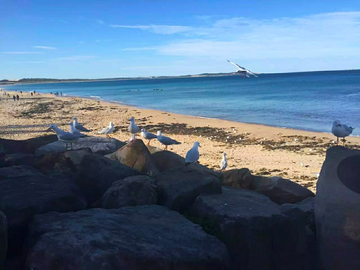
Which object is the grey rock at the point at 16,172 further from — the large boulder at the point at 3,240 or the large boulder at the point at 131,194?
the large boulder at the point at 3,240

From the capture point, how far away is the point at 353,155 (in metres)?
5.39

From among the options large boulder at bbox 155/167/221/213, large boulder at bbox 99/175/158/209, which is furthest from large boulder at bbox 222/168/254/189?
large boulder at bbox 99/175/158/209

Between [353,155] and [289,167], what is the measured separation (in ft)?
28.3

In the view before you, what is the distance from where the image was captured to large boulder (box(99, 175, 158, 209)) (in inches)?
215

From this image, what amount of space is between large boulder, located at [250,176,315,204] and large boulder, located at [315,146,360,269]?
55.1 inches

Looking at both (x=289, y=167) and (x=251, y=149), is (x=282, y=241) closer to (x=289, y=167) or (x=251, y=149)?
(x=289, y=167)

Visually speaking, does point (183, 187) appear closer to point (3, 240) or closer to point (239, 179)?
point (239, 179)

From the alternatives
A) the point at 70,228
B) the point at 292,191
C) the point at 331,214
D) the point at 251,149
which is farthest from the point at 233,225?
the point at 251,149

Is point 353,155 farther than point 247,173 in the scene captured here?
No

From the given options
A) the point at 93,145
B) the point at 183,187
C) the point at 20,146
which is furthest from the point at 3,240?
the point at 93,145

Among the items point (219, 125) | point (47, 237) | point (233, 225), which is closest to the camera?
point (47, 237)

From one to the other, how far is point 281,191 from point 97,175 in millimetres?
3419

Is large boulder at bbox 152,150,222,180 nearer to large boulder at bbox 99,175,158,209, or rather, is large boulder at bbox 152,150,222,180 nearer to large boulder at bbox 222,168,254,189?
large boulder at bbox 222,168,254,189

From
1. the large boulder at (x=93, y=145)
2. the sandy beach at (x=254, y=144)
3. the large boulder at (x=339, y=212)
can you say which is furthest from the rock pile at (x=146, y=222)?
the sandy beach at (x=254, y=144)
